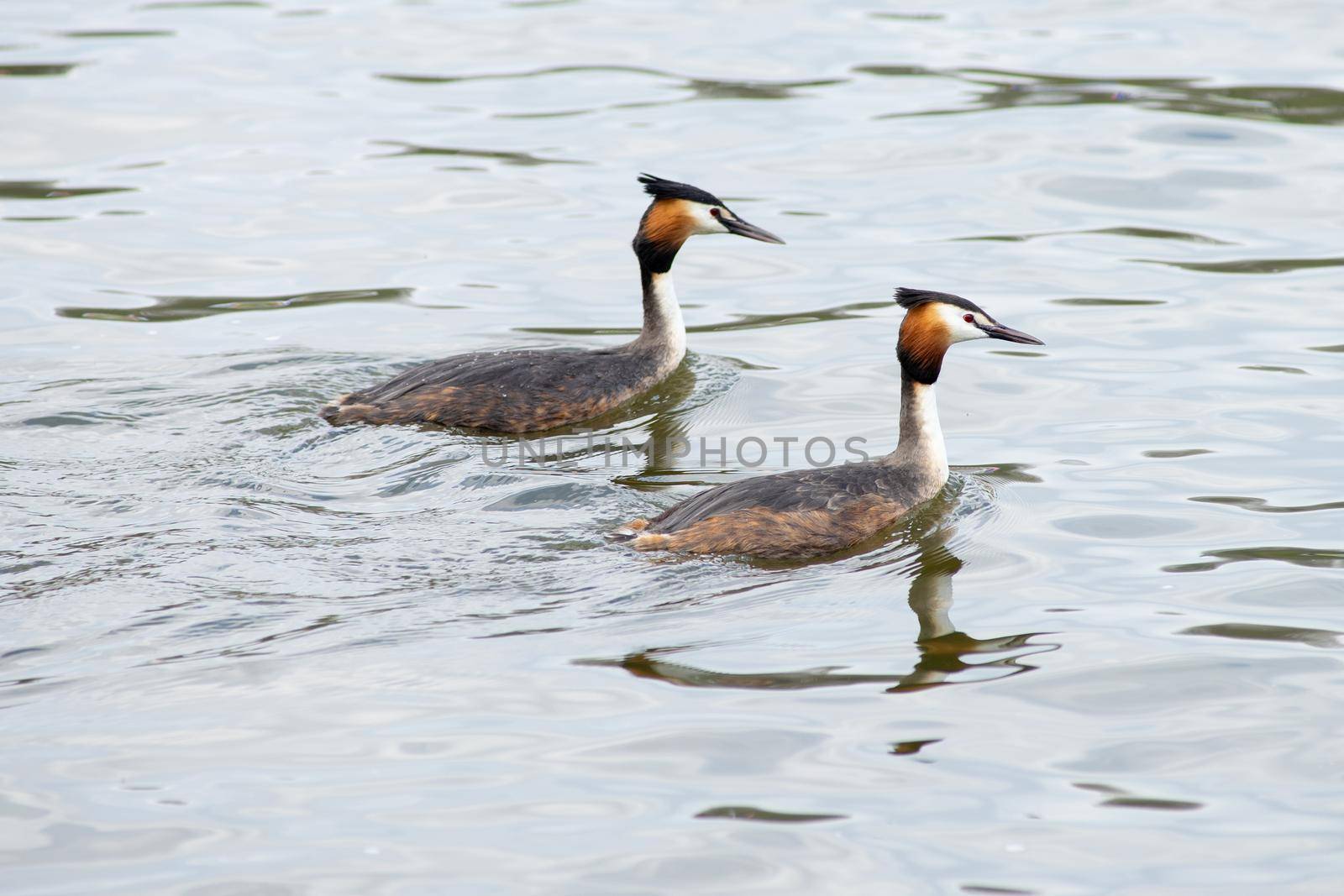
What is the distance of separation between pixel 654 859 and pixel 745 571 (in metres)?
2.22

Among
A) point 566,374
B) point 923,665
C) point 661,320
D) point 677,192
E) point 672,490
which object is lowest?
point 923,665

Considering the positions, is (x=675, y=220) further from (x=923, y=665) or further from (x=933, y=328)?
(x=923, y=665)

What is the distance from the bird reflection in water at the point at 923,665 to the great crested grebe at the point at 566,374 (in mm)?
2992

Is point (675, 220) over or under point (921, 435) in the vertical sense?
over

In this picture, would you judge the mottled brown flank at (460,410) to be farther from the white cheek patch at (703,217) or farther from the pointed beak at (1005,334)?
the pointed beak at (1005,334)

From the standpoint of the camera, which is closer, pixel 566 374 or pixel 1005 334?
pixel 1005 334

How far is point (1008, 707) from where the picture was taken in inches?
235

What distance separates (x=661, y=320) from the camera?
Answer: 1016 cm

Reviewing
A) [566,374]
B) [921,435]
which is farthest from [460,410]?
[921,435]

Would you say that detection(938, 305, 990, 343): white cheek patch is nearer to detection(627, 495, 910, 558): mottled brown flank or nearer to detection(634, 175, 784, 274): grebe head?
detection(627, 495, 910, 558): mottled brown flank

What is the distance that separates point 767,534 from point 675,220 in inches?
139

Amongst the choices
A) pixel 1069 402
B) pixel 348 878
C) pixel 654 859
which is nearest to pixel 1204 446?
pixel 1069 402

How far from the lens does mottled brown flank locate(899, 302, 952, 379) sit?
7996mm

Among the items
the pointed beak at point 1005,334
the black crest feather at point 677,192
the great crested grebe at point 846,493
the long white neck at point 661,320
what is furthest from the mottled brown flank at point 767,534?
the black crest feather at point 677,192
